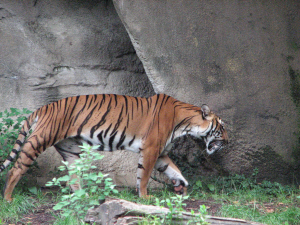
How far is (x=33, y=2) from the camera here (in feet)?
22.1

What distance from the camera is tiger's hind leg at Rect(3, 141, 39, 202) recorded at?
17.1 ft

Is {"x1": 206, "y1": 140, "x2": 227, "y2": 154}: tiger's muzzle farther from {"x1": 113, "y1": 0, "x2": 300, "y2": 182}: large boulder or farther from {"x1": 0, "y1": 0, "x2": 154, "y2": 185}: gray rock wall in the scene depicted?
{"x1": 0, "y1": 0, "x2": 154, "y2": 185}: gray rock wall

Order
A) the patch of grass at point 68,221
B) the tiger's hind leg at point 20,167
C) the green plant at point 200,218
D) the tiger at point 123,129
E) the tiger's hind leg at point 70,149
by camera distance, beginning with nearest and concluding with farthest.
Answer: the green plant at point 200,218
the patch of grass at point 68,221
the tiger's hind leg at point 20,167
the tiger at point 123,129
the tiger's hind leg at point 70,149

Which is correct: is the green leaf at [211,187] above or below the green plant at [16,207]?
above

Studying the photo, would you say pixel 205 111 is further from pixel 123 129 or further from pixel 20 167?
pixel 20 167

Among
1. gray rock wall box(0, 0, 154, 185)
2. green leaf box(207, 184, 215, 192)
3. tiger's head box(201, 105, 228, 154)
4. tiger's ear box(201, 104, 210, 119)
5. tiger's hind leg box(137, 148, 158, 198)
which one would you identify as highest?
gray rock wall box(0, 0, 154, 185)

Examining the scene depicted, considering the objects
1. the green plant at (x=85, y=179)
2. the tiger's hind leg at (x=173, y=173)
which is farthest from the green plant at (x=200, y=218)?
the tiger's hind leg at (x=173, y=173)

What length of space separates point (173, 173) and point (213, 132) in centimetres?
89

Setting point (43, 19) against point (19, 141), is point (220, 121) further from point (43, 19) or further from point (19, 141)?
point (43, 19)

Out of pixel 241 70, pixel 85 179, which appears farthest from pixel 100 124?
pixel 241 70

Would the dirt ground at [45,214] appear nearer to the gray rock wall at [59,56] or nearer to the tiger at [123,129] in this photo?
the tiger at [123,129]

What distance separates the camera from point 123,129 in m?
5.73

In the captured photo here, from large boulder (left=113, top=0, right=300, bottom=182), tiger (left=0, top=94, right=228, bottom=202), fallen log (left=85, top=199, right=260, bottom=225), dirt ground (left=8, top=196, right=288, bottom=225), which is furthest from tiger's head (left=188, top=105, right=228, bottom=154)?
fallen log (left=85, top=199, right=260, bottom=225)

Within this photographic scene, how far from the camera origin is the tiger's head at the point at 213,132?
19.2 feet
